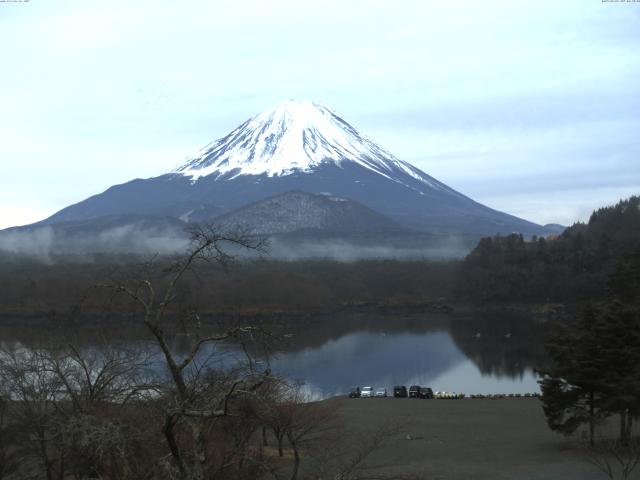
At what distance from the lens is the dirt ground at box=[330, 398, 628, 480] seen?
1002cm

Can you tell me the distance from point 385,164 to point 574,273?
287 feet

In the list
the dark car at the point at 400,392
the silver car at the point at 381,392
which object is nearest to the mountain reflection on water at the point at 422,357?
the silver car at the point at 381,392

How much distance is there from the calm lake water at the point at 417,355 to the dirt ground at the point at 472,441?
2745 mm

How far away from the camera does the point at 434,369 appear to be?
2447cm

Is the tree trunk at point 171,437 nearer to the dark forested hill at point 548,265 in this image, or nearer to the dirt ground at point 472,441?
the dirt ground at point 472,441

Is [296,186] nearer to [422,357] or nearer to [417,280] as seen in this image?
[417,280]

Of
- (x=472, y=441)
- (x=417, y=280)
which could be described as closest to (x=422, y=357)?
(x=472, y=441)

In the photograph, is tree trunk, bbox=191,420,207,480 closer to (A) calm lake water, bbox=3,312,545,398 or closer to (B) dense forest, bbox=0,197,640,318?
(A) calm lake water, bbox=3,312,545,398

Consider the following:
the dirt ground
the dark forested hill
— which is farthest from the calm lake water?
the dark forested hill

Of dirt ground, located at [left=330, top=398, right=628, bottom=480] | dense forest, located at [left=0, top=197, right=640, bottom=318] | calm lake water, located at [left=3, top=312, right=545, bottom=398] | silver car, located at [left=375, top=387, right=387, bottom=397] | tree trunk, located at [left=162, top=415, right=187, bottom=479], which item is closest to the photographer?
tree trunk, located at [left=162, top=415, right=187, bottom=479]

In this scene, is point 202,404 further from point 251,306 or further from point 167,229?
point 167,229

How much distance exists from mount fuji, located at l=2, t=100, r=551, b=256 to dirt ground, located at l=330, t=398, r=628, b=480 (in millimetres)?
96667

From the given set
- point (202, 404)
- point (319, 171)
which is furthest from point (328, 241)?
point (202, 404)

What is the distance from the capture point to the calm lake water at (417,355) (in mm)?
21641
